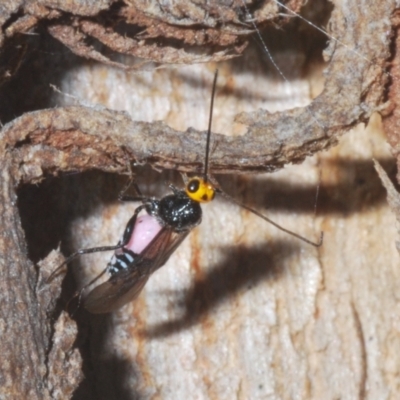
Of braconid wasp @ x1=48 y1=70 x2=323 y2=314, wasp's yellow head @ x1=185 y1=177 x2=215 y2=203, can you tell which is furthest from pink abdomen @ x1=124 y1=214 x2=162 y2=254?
wasp's yellow head @ x1=185 y1=177 x2=215 y2=203

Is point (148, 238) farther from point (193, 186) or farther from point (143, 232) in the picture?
point (193, 186)

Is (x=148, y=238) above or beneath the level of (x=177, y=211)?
beneath

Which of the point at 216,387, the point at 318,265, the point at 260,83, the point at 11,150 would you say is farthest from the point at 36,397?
the point at 260,83

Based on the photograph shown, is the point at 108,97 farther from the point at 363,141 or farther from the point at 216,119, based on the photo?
the point at 363,141

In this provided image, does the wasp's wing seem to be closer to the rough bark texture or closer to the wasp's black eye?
the rough bark texture

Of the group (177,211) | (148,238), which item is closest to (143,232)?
(148,238)
